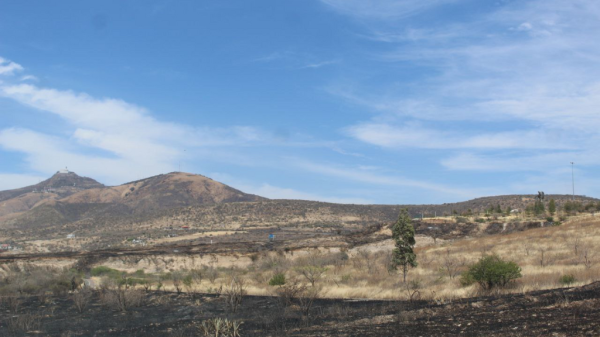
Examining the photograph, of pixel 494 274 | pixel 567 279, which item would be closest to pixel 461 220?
pixel 494 274

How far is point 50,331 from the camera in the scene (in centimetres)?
2325

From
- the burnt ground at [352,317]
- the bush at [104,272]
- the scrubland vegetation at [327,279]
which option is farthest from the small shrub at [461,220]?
the bush at [104,272]

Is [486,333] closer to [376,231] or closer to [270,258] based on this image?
[270,258]

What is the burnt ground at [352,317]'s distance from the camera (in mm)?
15266

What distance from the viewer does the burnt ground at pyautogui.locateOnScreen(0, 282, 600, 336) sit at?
15.3 m

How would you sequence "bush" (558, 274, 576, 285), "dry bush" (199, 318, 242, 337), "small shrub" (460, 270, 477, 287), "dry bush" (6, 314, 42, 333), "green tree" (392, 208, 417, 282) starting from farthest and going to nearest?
1. "green tree" (392, 208, 417, 282)
2. "small shrub" (460, 270, 477, 287)
3. "bush" (558, 274, 576, 285)
4. "dry bush" (6, 314, 42, 333)
5. "dry bush" (199, 318, 242, 337)

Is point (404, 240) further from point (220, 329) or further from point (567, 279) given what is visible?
point (220, 329)

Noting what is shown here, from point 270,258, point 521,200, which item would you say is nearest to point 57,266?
point 270,258

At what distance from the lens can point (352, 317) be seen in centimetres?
2220

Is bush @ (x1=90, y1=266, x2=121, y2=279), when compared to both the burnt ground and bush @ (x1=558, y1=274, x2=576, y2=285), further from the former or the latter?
bush @ (x1=558, y1=274, x2=576, y2=285)

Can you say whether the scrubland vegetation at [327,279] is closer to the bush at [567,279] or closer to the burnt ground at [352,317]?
the bush at [567,279]

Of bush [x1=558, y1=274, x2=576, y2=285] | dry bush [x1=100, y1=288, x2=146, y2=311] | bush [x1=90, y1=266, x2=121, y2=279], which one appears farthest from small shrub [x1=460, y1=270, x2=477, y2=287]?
bush [x1=90, y1=266, x2=121, y2=279]

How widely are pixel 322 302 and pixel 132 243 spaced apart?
211 feet

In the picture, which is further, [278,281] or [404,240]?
[278,281]
